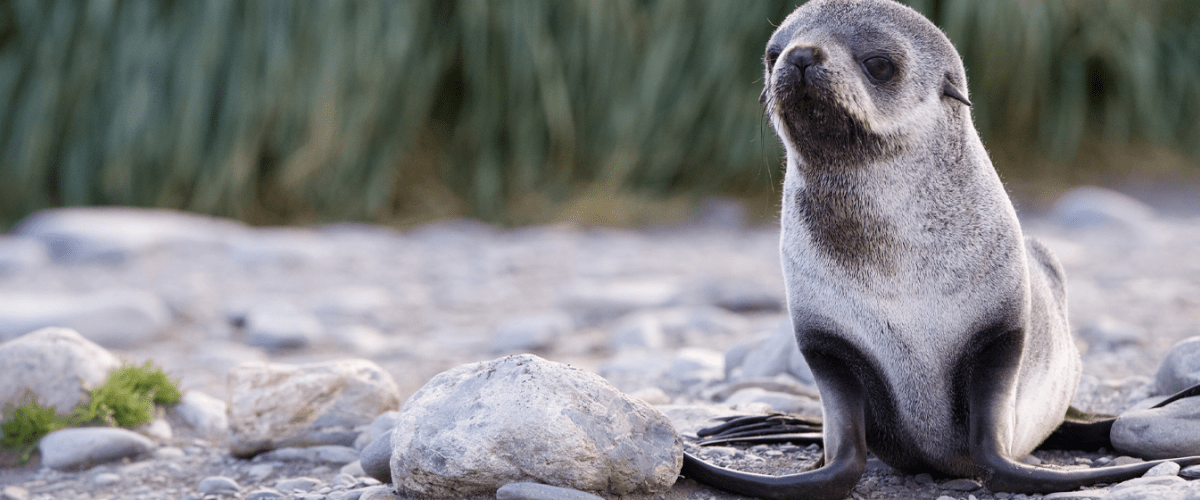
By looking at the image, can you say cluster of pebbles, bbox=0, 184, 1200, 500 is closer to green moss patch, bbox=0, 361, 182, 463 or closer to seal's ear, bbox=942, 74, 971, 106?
green moss patch, bbox=0, 361, 182, 463

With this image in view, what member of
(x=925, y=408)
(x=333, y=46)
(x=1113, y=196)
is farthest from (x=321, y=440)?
(x=1113, y=196)

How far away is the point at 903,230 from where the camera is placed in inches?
92.0

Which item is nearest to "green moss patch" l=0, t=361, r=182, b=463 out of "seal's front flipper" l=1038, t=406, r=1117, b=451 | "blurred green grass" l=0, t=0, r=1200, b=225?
"seal's front flipper" l=1038, t=406, r=1117, b=451

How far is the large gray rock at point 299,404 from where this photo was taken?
3094 millimetres

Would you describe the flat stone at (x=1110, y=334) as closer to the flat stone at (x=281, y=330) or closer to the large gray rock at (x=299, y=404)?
the large gray rock at (x=299, y=404)

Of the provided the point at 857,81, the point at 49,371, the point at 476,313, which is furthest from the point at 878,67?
the point at 476,313

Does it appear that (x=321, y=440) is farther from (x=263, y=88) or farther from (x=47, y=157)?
(x=47, y=157)

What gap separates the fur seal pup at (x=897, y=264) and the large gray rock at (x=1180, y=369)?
81 cm

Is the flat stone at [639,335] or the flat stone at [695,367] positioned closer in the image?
the flat stone at [695,367]

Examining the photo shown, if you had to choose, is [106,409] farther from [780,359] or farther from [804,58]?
[804,58]

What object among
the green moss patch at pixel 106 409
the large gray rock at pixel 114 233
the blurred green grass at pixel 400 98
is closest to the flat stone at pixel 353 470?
the green moss patch at pixel 106 409

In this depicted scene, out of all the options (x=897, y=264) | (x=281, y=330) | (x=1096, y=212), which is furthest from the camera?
(x=1096, y=212)

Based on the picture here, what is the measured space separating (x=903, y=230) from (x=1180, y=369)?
1.31 metres

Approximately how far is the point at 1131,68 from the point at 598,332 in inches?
238
